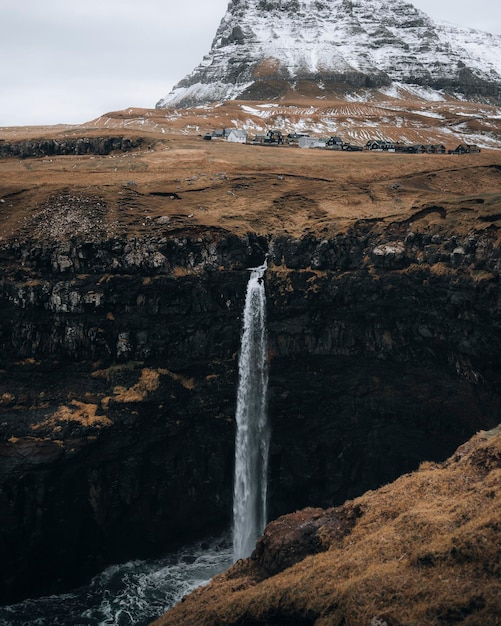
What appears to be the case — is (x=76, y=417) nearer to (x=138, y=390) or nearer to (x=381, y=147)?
(x=138, y=390)

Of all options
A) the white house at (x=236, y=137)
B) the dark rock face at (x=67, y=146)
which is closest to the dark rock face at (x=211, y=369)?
the dark rock face at (x=67, y=146)

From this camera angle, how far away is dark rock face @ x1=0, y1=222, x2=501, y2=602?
45.3m

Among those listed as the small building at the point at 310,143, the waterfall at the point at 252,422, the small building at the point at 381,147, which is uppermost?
the small building at the point at 310,143

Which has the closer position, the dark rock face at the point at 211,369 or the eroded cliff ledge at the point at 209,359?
the eroded cliff ledge at the point at 209,359

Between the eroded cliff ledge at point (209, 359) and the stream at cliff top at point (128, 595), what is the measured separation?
1.71 meters

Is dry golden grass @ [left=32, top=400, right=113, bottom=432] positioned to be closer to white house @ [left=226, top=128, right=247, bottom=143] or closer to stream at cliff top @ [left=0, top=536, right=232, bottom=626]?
stream at cliff top @ [left=0, top=536, right=232, bottom=626]

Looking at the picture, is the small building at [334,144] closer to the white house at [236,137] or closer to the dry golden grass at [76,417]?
the white house at [236,137]

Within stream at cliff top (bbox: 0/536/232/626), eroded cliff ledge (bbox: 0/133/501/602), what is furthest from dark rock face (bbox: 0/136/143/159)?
stream at cliff top (bbox: 0/536/232/626)

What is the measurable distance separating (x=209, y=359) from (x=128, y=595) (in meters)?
19.1

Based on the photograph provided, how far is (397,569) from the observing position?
19781 millimetres

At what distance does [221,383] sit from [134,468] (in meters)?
9.93

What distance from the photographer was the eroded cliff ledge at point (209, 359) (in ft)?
147

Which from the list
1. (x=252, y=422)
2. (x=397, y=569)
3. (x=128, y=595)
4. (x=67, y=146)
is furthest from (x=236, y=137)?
(x=397, y=569)

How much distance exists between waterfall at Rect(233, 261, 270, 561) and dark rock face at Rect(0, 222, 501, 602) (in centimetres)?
88
